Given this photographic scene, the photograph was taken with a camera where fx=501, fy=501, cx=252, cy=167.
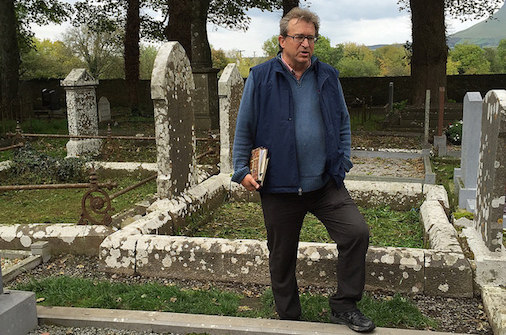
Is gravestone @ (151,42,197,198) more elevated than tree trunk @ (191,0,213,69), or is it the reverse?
tree trunk @ (191,0,213,69)

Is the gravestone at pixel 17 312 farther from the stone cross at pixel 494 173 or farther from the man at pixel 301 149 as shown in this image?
the stone cross at pixel 494 173

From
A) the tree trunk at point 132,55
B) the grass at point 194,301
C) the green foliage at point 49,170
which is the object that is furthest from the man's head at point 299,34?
the tree trunk at point 132,55

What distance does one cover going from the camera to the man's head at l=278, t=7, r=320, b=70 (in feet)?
10.1

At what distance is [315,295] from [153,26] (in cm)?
2638

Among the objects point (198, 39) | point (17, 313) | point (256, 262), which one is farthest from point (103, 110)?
point (17, 313)

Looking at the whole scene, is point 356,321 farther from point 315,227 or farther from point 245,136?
point 315,227

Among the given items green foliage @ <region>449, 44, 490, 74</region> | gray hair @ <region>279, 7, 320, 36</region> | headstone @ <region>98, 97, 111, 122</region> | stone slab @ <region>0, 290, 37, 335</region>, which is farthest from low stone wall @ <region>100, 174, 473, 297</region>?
green foliage @ <region>449, 44, 490, 74</region>

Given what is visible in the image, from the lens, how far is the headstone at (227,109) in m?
7.26

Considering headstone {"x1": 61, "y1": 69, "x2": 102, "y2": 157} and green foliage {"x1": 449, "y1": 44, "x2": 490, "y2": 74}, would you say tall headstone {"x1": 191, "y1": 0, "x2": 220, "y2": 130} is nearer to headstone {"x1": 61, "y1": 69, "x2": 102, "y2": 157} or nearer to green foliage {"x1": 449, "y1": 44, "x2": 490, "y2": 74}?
headstone {"x1": 61, "y1": 69, "x2": 102, "y2": 157}

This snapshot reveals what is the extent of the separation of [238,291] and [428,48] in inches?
622

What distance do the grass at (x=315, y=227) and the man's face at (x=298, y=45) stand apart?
2.54 metres

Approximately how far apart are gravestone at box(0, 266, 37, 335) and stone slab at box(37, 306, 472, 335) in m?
0.14

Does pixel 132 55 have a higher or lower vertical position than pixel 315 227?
higher

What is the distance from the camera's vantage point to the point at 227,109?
23.9 ft
